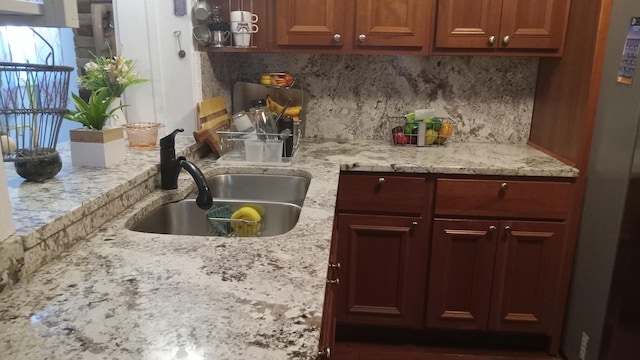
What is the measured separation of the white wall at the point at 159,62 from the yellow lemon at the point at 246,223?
867 mm

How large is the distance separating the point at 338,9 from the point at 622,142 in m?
1.29

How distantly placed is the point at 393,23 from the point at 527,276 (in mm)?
1295

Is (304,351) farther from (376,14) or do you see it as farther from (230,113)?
(230,113)

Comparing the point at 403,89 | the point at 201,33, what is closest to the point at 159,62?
the point at 201,33

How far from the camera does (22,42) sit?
2146mm

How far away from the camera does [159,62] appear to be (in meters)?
2.23

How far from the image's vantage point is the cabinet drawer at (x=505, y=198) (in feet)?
7.00

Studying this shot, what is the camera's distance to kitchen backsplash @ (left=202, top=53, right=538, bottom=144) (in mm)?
2641

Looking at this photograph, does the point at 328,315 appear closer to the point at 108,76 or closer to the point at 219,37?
the point at 108,76

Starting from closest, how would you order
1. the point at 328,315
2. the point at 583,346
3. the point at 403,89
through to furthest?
the point at 328,315, the point at 583,346, the point at 403,89

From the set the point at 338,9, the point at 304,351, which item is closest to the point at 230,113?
the point at 338,9

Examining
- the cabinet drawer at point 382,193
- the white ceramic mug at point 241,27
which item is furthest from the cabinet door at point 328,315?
the white ceramic mug at point 241,27

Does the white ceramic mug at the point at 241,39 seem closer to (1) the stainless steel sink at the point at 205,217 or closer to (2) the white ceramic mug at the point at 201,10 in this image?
(2) the white ceramic mug at the point at 201,10

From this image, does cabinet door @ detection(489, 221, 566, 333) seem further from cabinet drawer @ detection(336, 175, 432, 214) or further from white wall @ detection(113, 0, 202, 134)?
white wall @ detection(113, 0, 202, 134)
